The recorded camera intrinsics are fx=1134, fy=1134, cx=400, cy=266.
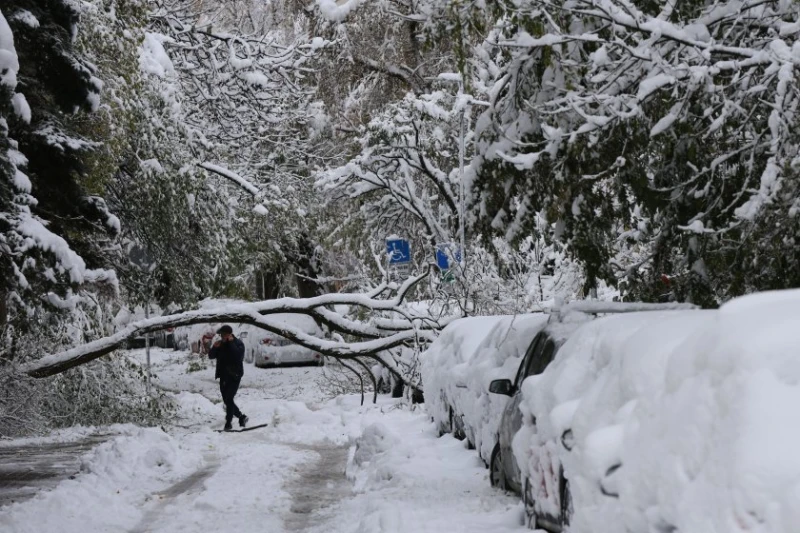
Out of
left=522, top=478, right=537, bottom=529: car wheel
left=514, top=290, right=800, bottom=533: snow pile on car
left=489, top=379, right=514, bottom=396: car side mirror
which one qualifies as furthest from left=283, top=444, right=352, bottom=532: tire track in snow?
left=514, top=290, right=800, bottom=533: snow pile on car

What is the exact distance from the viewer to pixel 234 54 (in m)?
21.0

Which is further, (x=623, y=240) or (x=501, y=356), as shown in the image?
(x=623, y=240)

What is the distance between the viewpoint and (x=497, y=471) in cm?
996

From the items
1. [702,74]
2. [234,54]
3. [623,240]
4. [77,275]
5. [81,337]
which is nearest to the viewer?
[702,74]

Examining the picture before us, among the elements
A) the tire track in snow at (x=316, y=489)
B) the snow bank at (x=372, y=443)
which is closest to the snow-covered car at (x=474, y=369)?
the snow bank at (x=372, y=443)

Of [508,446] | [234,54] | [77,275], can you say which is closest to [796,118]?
[508,446]

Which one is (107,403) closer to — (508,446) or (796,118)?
(508,446)

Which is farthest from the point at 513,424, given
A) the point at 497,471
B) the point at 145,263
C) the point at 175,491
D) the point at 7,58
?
the point at 145,263

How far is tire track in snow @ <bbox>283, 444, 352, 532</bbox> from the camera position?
33.3ft

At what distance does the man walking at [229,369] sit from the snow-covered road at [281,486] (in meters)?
1.12

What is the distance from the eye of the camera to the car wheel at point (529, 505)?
7575mm

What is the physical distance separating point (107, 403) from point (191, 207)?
3.41 m

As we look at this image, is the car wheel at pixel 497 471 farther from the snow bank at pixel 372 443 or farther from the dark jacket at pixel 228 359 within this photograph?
the dark jacket at pixel 228 359

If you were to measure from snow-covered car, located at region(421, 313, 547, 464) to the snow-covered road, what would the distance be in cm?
34
